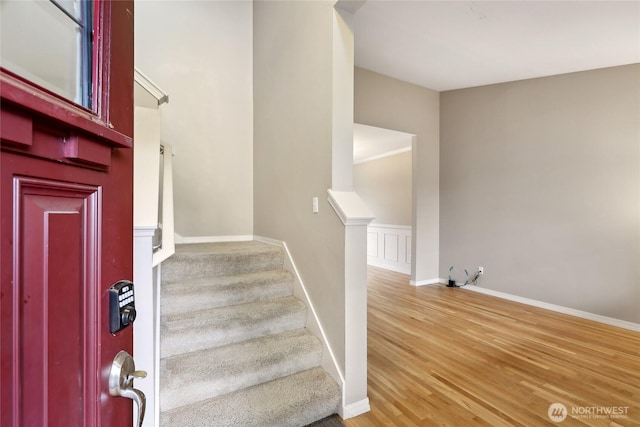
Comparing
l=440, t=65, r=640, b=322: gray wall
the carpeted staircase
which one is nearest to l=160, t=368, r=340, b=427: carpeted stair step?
the carpeted staircase

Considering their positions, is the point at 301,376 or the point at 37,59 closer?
the point at 37,59

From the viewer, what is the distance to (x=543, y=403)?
1783 millimetres

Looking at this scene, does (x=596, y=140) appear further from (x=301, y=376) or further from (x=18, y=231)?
(x=18, y=231)

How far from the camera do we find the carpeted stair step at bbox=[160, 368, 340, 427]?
145cm

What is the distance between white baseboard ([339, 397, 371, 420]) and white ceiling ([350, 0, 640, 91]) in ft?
9.65

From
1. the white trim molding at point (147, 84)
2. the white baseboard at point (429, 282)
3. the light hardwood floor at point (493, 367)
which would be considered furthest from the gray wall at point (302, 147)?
the white baseboard at point (429, 282)

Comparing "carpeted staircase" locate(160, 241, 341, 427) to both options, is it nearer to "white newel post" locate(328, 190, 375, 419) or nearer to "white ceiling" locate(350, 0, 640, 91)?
"white newel post" locate(328, 190, 375, 419)

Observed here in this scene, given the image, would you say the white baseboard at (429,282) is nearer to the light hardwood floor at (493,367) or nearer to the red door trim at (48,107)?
the light hardwood floor at (493,367)

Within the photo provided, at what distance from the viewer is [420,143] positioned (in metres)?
4.36

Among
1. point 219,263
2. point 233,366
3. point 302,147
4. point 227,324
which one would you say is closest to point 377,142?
point 302,147

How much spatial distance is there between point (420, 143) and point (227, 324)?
12.6ft

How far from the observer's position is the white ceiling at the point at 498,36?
2.31 metres

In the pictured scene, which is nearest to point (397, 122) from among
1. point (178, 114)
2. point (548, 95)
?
point (548, 95)

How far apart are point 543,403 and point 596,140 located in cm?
292
